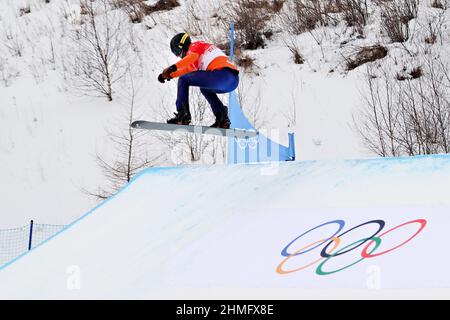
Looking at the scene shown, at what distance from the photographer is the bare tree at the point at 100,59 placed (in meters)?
16.8

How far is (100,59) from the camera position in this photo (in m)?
17.5

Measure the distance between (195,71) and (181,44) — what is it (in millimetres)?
304

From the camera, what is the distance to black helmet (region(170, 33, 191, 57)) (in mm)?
6160

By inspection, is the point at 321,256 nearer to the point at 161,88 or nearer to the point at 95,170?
the point at 95,170

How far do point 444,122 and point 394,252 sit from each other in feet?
33.5

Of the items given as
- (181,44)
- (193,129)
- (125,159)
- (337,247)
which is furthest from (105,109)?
(337,247)

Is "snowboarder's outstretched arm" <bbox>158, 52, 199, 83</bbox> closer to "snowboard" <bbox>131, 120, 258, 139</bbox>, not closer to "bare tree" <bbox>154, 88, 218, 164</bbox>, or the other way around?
"snowboard" <bbox>131, 120, 258, 139</bbox>

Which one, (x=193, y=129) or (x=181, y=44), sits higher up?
(x=181, y=44)

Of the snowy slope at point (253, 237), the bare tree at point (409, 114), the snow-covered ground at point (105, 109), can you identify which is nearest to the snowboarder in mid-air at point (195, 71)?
the snowy slope at point (253, 237)

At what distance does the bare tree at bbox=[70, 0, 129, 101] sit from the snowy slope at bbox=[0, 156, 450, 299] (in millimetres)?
11919

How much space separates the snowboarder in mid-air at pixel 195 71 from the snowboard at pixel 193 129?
76mm

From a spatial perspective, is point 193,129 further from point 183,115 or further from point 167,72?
point 167,72

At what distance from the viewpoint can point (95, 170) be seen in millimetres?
14523
